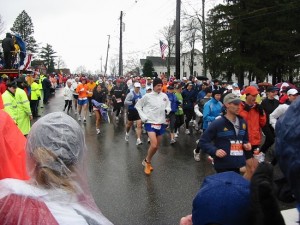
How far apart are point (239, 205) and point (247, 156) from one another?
3770 mm

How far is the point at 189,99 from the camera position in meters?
12.1

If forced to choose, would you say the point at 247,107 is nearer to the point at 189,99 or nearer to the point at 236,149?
the point at 236,149

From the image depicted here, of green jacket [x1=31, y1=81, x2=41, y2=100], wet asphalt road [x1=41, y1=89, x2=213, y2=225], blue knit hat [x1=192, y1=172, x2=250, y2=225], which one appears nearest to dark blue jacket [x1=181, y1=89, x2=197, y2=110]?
wet asphalt road [x1=41, y1=89, x2=213, y2=225]

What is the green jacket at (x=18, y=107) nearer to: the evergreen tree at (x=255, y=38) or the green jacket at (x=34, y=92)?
the green jacket at (x=34, y=92)

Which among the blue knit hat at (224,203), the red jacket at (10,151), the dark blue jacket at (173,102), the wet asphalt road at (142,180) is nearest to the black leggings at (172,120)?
the dark blue jacket at (173,102)

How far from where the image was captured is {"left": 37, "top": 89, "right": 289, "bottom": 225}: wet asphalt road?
16.6 feet

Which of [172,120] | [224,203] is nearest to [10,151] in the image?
[224,203]

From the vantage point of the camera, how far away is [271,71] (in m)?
32.2

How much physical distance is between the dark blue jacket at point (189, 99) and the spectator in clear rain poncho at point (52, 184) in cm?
1014

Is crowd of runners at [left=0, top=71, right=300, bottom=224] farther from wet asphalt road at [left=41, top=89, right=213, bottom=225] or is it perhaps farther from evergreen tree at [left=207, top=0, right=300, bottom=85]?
evergreen tree at [left=207, top=0, right=300, bottom=85]

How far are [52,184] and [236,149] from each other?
3408mm

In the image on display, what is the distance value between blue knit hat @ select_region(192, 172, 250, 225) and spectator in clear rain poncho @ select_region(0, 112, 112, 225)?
0.55 m

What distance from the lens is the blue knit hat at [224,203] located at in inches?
53.5

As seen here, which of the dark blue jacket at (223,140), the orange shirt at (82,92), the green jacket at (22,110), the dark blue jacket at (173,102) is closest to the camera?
the dark blue jacket at (223,140)
